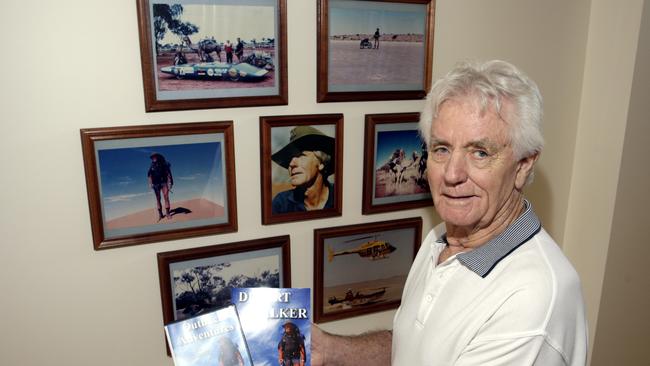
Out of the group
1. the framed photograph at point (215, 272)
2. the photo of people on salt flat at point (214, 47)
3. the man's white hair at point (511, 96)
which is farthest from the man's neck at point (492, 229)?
the photo of people on salt flat at point (214, 47)

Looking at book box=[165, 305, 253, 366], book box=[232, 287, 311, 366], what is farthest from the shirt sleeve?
book box=[165, 305, 253, 366]

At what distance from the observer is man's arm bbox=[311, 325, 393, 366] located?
5.31 feet

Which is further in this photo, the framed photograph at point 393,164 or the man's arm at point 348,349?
the framed photograph at point 393,164

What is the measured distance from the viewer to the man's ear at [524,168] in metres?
1.26

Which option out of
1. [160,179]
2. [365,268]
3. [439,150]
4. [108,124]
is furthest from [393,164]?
[108,124]

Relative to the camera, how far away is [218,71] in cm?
161

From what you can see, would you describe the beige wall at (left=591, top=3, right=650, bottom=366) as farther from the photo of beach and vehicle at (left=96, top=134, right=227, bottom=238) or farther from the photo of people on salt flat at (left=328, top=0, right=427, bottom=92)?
the photo of beach and vehicle at (left=96, top=134, right=227, bottom=238)

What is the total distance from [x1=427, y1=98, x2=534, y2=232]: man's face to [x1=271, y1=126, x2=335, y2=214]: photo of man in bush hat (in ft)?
1.90

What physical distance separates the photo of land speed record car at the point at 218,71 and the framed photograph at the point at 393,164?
0.46 m

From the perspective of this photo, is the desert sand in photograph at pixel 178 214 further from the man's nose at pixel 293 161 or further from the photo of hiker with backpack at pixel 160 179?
the man's nose at pixel 293 161

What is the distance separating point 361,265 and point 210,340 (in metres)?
0.78

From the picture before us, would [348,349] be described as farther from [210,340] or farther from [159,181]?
[159,181]

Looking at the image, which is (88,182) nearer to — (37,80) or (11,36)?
(37,80)

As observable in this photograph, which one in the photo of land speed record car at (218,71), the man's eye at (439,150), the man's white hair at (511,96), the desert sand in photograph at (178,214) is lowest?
the desert sand in photograph at (178,214)
